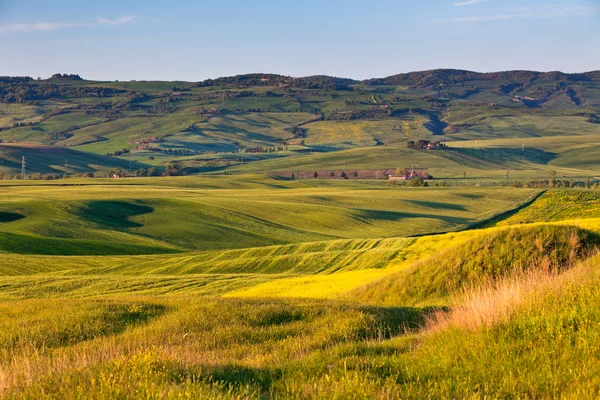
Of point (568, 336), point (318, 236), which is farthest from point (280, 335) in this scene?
point (318, 236)

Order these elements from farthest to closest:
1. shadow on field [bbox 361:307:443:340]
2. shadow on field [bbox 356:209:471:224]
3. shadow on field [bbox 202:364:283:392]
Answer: shadow on field [bbox 356:209:471:224], shadow on field [bbox 361:307:443:340], shadow on field [bbox 202:364:283:392]

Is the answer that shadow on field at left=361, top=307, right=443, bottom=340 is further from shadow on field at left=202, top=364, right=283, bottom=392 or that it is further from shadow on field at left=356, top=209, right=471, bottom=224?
shadow on field at left=356, top=209, right=471, bottom=224

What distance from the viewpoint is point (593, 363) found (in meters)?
9.90

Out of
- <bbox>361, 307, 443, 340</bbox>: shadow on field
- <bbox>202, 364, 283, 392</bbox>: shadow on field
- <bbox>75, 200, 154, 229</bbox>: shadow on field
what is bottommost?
<bbox>75, 200, 154, 229</bbox>: shadow on field

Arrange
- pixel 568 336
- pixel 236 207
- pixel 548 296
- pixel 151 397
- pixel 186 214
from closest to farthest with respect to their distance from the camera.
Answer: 1. pixel 151 397
2. pixel 568 336
3. pixel 548 296
4. pixel 186 214
5. pixel 236 207

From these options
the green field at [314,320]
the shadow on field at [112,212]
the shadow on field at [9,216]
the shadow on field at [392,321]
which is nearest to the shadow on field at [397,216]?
the shadow on field at [112,212]

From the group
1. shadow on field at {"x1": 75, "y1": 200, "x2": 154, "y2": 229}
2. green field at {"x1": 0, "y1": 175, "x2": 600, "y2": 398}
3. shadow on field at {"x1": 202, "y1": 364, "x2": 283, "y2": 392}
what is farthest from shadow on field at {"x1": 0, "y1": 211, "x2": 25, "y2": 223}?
shadow on field at {"x1": 202, "y1": 364, "x2": 283, "y2": 392}

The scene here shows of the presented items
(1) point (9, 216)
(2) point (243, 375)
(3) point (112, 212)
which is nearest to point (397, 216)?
(3) point (112, 212)

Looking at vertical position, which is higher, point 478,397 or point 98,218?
point 478,397

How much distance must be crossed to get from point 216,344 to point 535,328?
21.9 ft

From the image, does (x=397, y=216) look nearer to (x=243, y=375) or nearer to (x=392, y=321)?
(x=392, y=321)

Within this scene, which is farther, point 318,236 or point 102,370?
point 318,236

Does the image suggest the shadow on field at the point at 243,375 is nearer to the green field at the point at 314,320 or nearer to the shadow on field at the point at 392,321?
the green field at the point at 314,320

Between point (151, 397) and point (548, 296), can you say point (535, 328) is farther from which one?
point (151, 397)
